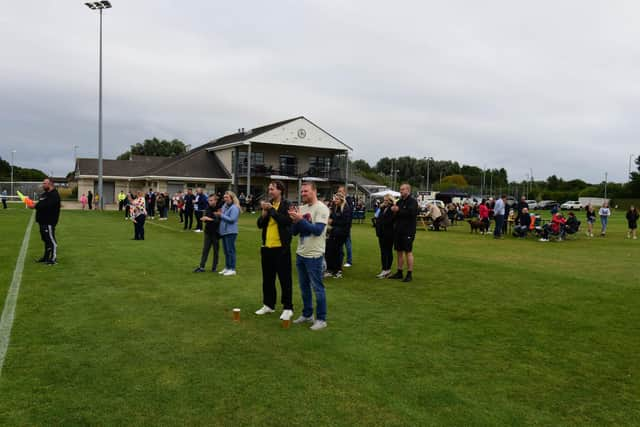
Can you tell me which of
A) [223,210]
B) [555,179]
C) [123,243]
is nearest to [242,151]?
[123,243]

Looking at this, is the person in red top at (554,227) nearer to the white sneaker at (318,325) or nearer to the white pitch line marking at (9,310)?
the white sneaker at (318,325)

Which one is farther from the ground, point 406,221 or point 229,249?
point 406,221

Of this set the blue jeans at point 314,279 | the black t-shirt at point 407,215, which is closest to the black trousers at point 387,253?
the black t-shirt at point 407,215

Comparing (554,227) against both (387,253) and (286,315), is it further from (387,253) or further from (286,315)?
(286,315)

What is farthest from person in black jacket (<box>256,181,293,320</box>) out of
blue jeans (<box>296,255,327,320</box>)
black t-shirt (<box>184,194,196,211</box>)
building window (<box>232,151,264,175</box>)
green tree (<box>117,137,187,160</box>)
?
green tree (<box>117,137,187,160</box>)

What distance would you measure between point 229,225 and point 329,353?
4.87 metres

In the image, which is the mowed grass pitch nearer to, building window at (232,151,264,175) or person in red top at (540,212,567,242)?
person in red top at (540,212,567,242)

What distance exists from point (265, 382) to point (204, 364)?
0.77m

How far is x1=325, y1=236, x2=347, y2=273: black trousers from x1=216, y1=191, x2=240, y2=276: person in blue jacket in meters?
1.95

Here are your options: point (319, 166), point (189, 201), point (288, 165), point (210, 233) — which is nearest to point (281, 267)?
point (210, 233)

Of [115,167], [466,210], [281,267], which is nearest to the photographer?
[281,267]

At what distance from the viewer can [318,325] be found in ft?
19.7

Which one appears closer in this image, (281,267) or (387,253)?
(281,267)

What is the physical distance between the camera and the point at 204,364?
15.5 ft
